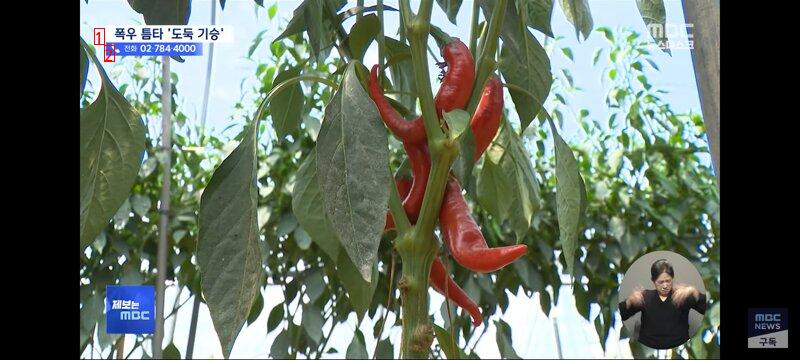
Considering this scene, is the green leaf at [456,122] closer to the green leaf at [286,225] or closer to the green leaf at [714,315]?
the green leaf at [286,225]

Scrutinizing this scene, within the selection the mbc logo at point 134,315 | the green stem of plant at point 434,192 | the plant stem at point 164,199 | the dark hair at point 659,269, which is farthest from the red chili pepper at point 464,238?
the plant stem at point 164,199

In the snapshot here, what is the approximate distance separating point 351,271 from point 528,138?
91cm

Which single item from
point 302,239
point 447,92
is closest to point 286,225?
point 302,239

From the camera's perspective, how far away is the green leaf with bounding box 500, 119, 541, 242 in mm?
619

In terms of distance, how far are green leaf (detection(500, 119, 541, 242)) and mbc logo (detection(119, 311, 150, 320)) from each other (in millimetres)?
487

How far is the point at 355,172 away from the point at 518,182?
27cm

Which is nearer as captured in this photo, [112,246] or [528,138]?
[112,246]

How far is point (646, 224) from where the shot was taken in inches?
57.9

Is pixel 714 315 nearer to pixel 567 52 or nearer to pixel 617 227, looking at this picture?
pixel 617 227

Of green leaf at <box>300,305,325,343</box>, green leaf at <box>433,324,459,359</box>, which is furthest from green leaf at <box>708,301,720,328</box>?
green leaf at <box>433,324,459,359</box>
